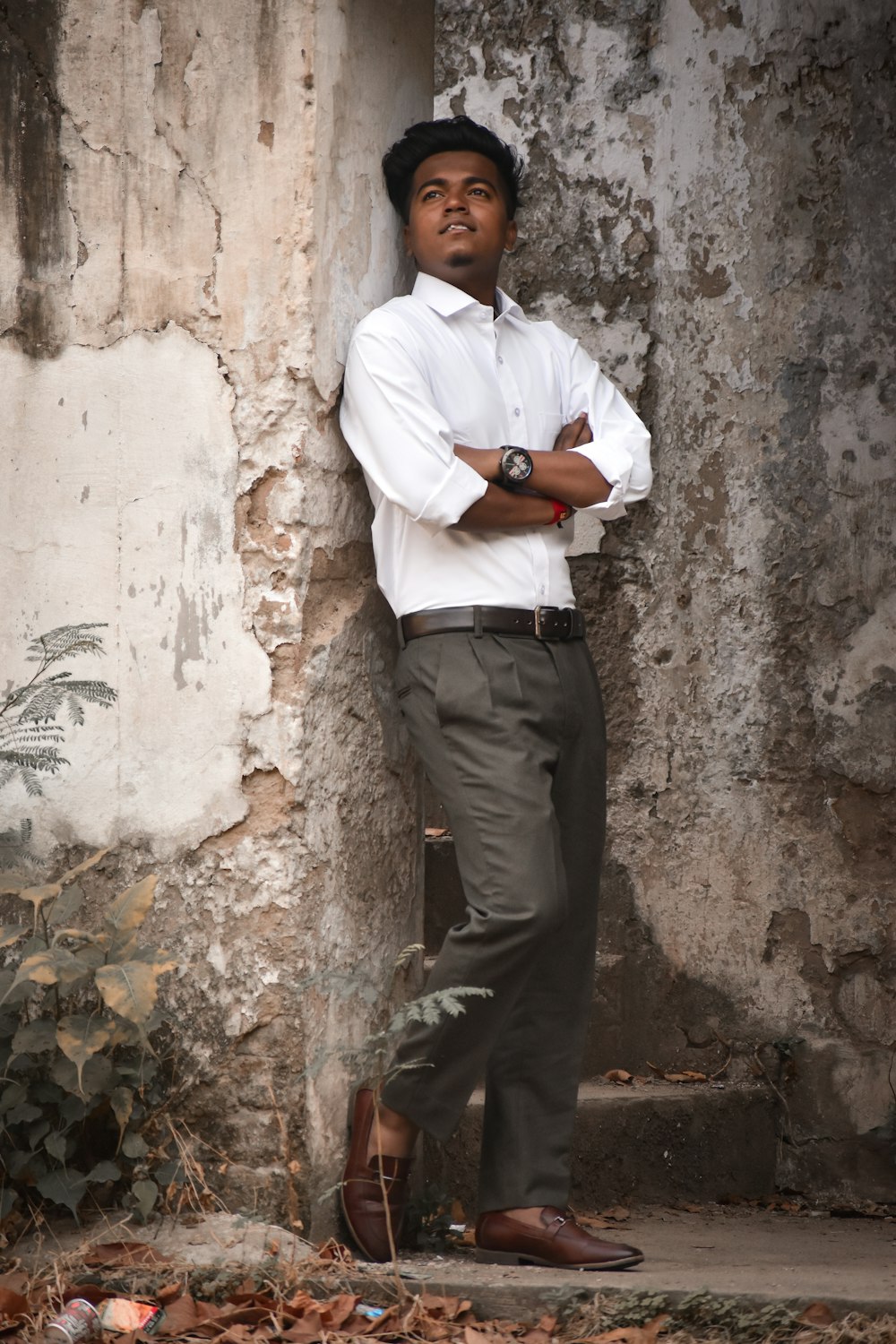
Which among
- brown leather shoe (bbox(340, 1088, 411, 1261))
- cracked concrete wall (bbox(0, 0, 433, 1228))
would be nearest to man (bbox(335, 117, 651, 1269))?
brown leather shoe (bbox(340, 1088, 411, 1261))

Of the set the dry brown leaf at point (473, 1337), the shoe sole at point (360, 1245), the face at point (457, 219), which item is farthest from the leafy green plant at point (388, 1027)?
the face at point (457, 219)

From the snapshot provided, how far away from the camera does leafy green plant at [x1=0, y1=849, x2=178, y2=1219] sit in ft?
8.93

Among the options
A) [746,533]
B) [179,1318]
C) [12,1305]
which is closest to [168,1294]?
[179,1318]

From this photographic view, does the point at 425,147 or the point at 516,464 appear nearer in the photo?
the point at 516,464

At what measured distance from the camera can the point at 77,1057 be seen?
2.70m

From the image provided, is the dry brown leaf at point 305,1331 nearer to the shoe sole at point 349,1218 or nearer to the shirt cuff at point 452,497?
the shoe sole at point 349,1218

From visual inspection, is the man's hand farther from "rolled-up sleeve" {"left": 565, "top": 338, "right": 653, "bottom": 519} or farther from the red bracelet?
the red bracelet

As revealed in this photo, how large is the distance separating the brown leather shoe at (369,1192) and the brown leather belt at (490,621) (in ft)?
3.04

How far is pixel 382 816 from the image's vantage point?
3.21 meters

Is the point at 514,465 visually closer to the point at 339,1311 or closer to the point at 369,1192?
the point at 369,1192

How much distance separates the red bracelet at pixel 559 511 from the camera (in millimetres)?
3043

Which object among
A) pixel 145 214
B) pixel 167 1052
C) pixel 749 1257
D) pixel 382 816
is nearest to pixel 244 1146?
pixel 167 1052

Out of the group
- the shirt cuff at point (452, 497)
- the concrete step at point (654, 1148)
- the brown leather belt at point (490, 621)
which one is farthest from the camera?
the concrete step at point (654, 1148)

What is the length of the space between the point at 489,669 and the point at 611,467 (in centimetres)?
53
